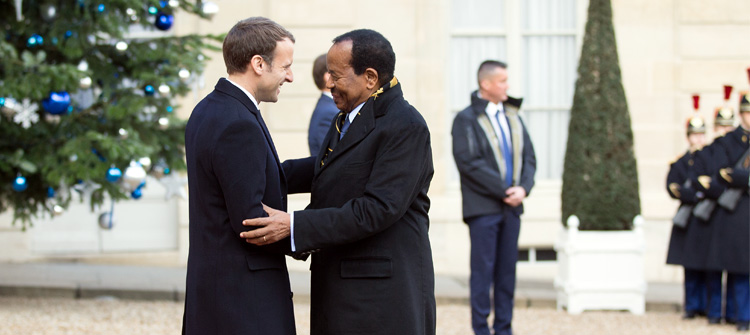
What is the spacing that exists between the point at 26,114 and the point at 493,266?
4038 millimetres

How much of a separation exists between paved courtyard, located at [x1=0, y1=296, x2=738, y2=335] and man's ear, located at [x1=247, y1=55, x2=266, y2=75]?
14.2 feet

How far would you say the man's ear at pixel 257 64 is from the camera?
3.73m

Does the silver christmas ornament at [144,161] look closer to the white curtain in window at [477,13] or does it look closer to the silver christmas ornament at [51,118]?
the silver christmas ornament at [51,118]

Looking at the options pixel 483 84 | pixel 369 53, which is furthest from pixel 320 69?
pixel 369 53

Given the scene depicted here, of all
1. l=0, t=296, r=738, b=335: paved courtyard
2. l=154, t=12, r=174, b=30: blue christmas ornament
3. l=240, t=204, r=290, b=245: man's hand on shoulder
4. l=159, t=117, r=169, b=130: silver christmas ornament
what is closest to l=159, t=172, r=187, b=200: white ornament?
l=159, t=117, r=169, b=130: silver christmas ornament

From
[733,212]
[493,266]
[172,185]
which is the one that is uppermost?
[172,185]

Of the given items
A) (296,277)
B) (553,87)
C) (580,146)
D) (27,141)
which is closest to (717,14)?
(553,87)

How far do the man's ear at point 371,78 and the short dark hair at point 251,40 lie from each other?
330 mm

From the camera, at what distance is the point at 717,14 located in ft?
38.7

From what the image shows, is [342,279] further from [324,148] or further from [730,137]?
[730,137]

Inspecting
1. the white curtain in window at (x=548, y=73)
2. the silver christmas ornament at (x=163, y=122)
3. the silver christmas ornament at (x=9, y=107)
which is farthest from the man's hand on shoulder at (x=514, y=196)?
the white curtain in window at (x=548, y=73)

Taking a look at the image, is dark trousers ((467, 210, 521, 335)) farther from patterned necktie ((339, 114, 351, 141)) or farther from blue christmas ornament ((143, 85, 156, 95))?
patterned necktie ((339, 114, 351, 141))

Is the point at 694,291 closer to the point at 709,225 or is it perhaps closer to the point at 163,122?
the point at 709,225

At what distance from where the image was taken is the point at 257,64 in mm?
3734
